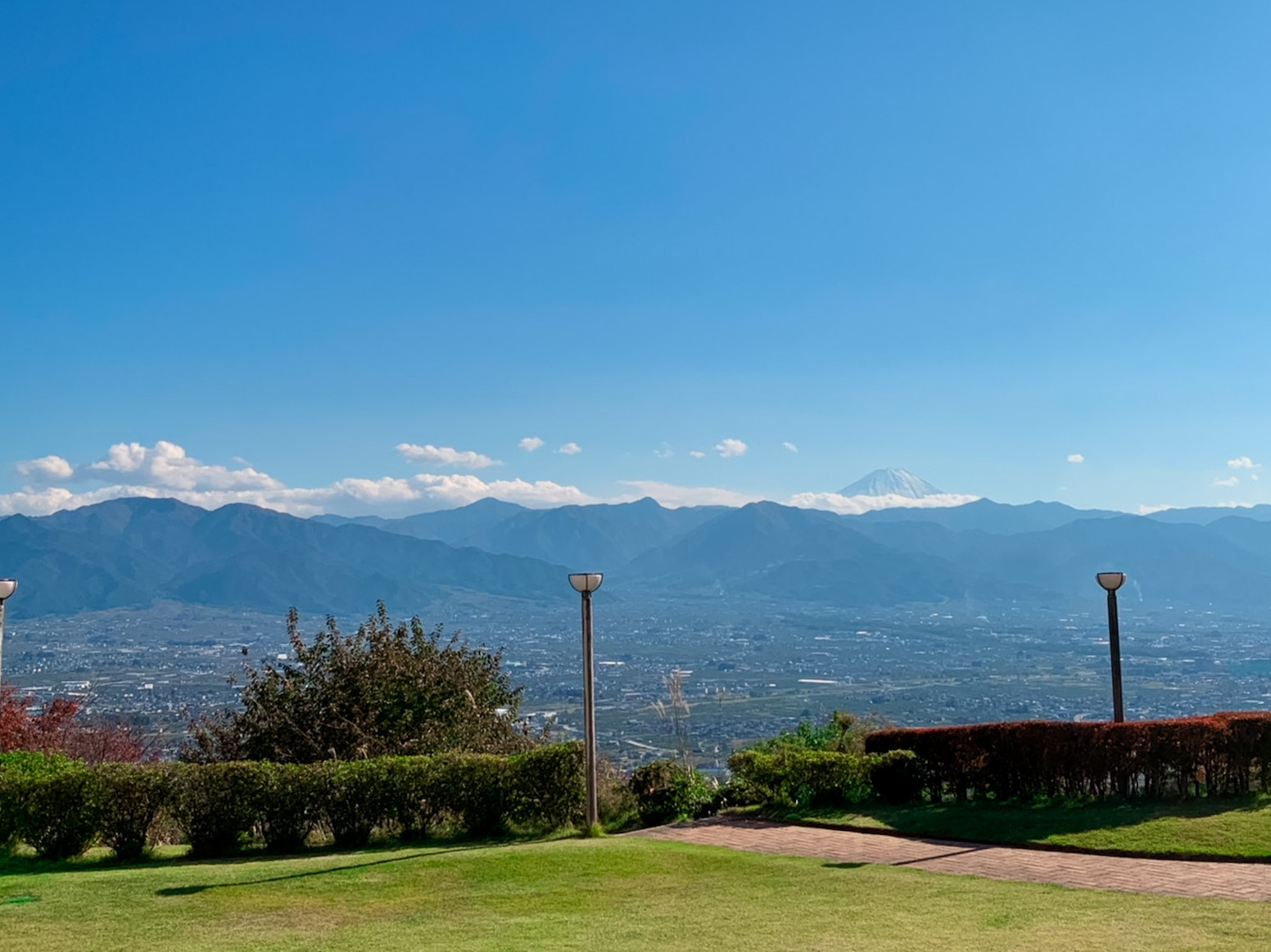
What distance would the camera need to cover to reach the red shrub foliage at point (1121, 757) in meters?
11.1

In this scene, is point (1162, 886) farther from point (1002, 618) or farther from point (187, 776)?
point (1002, 618)

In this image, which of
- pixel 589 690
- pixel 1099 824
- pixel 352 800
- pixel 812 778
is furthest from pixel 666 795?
pixel 1099 824

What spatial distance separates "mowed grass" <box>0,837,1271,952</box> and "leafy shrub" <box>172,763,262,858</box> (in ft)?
3.48

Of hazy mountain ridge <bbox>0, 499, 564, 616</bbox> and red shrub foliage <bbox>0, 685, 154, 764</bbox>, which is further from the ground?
hazy mountain ridge <bbox>0, 499, 564, 616</bbox>

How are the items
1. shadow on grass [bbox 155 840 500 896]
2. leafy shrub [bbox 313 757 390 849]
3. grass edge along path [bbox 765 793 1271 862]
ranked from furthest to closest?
leafy shrub [bbox 313 757 390 849] < grass edge along path [bbox 765 793 1271 862] < shadow on grass [bbox 155 840 500 896]

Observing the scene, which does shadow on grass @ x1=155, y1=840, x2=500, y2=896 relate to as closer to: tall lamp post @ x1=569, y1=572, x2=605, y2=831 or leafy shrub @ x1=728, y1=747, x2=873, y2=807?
tall lamp post @ x1=569, y1=572, x2=605, y2=831

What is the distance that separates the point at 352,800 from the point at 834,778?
5674 millimetres

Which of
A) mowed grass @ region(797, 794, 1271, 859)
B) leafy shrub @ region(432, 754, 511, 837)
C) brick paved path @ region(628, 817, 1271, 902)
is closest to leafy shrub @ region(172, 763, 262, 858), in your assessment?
leafy shrub @ region(432, 754, 511, 837)

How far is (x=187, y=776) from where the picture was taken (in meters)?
10.9

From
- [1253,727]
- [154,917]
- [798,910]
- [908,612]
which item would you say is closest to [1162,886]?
[798,910]

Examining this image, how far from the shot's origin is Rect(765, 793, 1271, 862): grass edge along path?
30.9ft

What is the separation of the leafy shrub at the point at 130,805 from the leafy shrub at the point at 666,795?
530 centimetres

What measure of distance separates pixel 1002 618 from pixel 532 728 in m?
133

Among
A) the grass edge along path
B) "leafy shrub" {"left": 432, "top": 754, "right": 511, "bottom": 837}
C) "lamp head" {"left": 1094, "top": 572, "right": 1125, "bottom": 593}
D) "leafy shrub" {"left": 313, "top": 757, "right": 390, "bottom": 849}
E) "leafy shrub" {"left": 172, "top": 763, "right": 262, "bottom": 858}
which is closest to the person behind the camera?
the grass edge along path
